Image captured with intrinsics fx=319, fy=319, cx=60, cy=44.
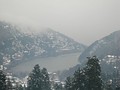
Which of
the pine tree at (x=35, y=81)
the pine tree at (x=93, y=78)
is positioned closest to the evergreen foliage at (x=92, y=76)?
the pine tree at (x=93, y=78)

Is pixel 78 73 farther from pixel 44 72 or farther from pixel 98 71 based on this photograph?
pixel 44 72

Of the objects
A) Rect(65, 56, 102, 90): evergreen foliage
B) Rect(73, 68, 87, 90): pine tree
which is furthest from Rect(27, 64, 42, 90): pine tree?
Rect(65, 56, 102, 90): evergreen foliage

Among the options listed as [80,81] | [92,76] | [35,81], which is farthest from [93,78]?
[35,81]

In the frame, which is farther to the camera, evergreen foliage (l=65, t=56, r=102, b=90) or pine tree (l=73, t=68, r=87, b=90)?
pine tree (l=73, t=68, r=87, b=90)

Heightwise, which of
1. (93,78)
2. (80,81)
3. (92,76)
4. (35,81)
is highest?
(92,76)

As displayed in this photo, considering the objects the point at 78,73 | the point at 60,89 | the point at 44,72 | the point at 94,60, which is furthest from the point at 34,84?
the point at 60,89

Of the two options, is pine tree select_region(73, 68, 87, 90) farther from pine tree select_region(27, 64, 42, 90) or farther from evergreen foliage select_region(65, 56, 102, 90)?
pine tree select_region(27, 64, 42, 90)

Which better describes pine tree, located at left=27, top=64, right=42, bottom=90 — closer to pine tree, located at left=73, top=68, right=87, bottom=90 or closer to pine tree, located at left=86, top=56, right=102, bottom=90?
pine tree, located at left=73, top=68, right=87, bottom=90

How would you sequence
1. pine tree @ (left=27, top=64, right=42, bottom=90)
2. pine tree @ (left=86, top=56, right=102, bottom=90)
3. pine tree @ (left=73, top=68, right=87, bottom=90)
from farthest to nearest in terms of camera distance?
pine tree @ (left=27, top=64, right=42, bottom=90) → pine tree @ (left=73, top=68, right=87, bottom=90) → pine tree @ (left=86, top=56, right=102, bottom=90)

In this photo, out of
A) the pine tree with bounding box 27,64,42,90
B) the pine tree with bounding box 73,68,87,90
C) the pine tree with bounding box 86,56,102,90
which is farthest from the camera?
the pine tree with bounding box 27,64,42,90

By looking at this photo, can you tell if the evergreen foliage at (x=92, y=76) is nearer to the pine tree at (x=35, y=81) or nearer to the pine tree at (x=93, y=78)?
the pine tree at (x=93, y=78)

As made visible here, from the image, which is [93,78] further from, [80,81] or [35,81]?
[35,81]

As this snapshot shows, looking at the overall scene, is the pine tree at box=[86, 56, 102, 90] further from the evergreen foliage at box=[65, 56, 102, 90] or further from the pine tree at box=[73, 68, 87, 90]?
the pine tree at box=[73, 68, 87, 90]

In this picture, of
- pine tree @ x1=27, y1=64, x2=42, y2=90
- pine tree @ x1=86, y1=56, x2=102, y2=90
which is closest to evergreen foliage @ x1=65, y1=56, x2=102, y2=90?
pine tree @ x1=86, y1=56, x2=102, y2=90
